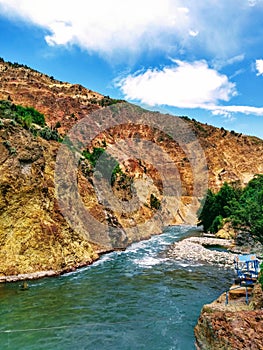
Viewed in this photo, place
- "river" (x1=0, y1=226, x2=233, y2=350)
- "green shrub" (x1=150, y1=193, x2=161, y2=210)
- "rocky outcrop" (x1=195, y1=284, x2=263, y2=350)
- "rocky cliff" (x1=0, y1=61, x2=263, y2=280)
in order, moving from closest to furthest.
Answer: "rocky outcrop" (x1=195, y1=284, x2=263, y2=350)
"river" (x1=0, y1=226, x2=233, y2=350)
"rocky cliff" (x1=0, y1=61, x2=263, y2=280)
"green shrub" (x1=150, y1=193, x2=161, y2=210)

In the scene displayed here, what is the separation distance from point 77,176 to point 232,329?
25237 millimetres

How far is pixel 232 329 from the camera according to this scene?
10031 mm

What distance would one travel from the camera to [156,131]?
9988cm

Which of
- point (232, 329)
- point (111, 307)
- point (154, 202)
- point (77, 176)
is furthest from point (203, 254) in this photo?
point (154, 202)

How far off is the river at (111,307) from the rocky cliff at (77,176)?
2.47 metres

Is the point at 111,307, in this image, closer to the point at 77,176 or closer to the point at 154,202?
the point at 77,176

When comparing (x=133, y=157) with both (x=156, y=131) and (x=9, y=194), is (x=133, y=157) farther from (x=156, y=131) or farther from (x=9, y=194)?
(x=9, y=194)

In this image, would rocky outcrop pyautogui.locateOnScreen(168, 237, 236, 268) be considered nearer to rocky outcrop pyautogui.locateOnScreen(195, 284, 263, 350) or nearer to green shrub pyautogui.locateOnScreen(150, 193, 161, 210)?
rocky outcrop pyautogui.locateOnScreen(195, 284, 263, 350)

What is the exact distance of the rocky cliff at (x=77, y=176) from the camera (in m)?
23.1

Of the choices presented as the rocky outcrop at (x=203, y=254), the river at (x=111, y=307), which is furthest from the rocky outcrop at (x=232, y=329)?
the rocky outcrop at (x=203, y=254)

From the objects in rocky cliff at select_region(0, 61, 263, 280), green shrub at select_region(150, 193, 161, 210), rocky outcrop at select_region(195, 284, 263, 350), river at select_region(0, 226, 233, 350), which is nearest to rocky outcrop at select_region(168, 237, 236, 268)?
river at select_region(0, 226, 233, 350)

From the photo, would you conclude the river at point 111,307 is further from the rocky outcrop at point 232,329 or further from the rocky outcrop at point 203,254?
the rocky outcrop at point 203,254

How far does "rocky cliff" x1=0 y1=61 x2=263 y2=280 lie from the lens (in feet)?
75.7

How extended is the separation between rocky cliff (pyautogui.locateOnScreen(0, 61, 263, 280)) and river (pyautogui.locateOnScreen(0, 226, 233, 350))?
8.10ft
